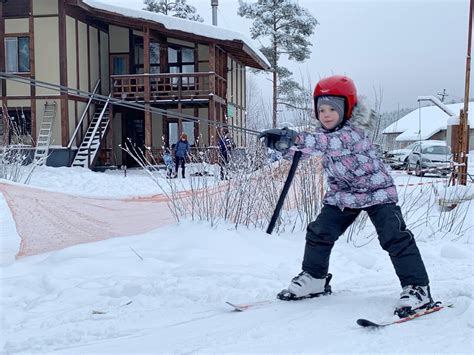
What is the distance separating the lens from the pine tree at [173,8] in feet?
99.3

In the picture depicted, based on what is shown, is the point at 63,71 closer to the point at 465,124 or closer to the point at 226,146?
the point at 465,124

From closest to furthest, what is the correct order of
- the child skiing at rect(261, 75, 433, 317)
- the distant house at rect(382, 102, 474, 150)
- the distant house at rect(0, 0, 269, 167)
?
the child skiing at rect(261, 75, 433, 317) → the distant house at rect(0, 0, 269, 167) → the distant house at rect(382, 102, 474, 150)

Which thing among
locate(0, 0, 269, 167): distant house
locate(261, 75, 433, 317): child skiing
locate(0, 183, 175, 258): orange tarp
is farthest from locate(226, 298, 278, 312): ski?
locate(0, 0, 269, 167): distant house

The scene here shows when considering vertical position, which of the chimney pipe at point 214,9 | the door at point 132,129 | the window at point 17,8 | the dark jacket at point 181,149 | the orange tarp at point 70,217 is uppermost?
the chimney pipe at point 214,9

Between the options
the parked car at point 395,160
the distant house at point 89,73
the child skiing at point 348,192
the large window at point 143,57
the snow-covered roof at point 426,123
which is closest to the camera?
the child skiing at point 348,192

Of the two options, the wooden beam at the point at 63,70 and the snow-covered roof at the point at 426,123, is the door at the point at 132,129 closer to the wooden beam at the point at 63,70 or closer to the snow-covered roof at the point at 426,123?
the wooden beam at the point at 63,70

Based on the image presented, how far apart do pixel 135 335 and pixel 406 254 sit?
1.40m

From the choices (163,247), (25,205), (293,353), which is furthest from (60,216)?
(293,353)

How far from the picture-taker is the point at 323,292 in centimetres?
306

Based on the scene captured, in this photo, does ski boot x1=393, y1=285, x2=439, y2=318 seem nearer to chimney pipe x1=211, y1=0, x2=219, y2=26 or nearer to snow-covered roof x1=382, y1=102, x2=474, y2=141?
chimney pipe x1=211, y1=0, x2=219, y2=26

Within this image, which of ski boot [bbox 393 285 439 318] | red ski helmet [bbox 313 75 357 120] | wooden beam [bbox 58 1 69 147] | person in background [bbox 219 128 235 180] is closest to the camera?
ski boot [bbox 393 285 439 318]

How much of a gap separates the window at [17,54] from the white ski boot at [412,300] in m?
17.8

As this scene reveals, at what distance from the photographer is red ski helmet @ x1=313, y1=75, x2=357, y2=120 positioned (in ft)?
9.27

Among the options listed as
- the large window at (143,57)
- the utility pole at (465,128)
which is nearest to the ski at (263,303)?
the utility pole at (465,128)
